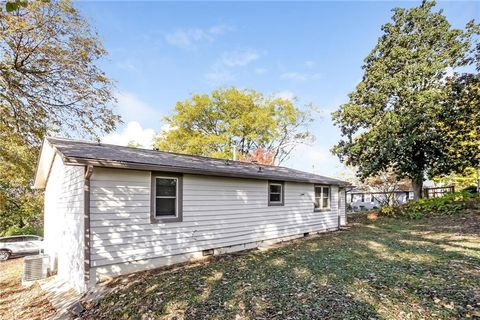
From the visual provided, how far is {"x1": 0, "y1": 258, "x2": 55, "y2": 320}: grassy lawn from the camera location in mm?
5495

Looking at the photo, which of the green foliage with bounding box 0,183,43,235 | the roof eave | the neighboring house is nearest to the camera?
the roof eave

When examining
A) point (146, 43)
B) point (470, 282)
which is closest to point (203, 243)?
point (470, 282)

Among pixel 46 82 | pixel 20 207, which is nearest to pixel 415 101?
pixel 46 82

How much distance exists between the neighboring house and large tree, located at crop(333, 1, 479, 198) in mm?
8666

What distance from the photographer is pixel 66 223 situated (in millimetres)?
7133

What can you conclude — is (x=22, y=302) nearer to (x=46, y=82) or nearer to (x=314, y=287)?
(x=314, y=287)

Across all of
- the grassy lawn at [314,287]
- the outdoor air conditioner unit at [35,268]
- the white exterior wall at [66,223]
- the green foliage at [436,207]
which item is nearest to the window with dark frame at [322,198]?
the grassy lawn at [314,287]

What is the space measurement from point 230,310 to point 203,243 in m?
3.48

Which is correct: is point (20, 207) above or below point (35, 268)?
above

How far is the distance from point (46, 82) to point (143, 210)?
6252 millimetres

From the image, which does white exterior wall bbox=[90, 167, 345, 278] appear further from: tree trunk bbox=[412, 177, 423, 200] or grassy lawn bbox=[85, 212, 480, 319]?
tree trunk bbox=[412, 177, 423, 200]

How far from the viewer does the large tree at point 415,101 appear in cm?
1498

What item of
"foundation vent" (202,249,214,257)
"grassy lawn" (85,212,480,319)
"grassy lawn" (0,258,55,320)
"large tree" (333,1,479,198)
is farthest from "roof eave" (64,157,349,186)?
"large tree" (333,1,479,198)

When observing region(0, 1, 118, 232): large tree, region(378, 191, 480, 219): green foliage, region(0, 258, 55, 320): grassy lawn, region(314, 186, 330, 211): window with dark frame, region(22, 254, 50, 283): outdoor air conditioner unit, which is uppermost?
region(0, 1, 118, 232): large tree
